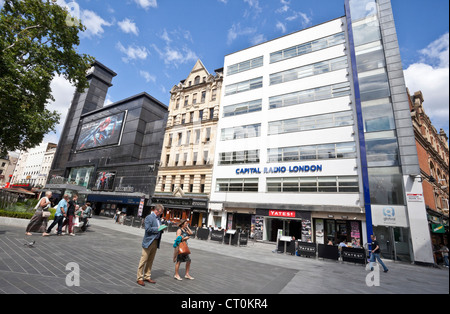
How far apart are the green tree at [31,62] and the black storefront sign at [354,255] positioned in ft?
76.9

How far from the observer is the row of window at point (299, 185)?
774 inches

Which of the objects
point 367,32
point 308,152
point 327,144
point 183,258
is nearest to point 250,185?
point 308,152

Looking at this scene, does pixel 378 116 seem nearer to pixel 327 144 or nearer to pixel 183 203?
pixel 327 144

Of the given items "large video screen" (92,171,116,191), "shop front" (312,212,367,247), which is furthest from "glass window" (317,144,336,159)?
"large video screen" (92,171,116,191)

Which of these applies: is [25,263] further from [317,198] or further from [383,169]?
[383,169]

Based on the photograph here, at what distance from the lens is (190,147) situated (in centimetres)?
3125

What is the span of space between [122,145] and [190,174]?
19149 millimetres

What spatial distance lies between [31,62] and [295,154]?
78.9 ft

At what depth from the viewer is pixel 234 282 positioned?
6441mm

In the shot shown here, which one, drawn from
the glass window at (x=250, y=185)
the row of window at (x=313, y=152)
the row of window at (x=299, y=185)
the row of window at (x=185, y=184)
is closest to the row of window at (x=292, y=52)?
the row of window at (x=313, y=152)

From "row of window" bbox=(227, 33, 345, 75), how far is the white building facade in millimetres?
134

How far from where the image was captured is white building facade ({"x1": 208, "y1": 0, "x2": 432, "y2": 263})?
17.8 metres

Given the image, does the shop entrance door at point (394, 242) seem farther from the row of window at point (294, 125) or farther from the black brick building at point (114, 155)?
the black brick building at point (114, 155)
